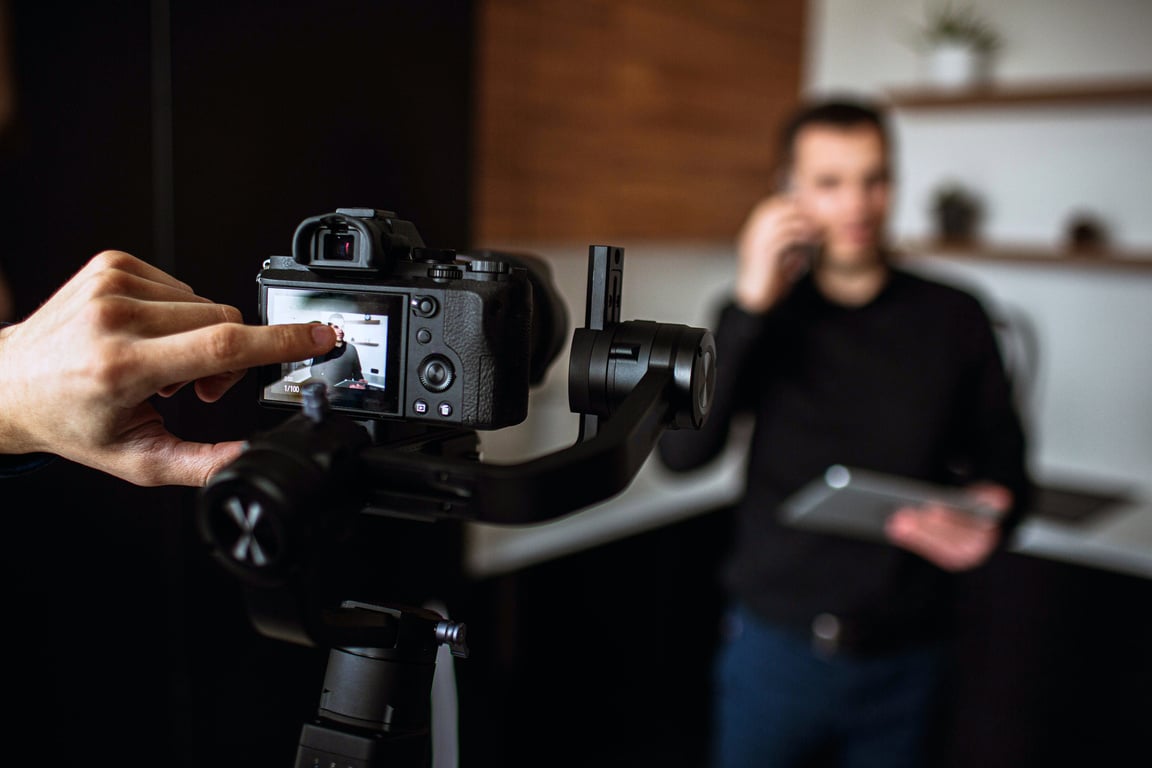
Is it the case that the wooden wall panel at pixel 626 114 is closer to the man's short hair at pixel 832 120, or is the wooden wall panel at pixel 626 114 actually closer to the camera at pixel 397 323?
the man's short hair at pixel 832 120

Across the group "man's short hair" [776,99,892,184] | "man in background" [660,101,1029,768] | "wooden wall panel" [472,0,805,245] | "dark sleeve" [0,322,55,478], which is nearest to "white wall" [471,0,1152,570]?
"wooden wall panel" [472,0,805,245]

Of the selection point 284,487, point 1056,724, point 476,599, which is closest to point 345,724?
point 284,487

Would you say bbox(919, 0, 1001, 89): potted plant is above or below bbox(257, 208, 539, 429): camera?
above

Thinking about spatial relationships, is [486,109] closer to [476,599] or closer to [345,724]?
[476,599]

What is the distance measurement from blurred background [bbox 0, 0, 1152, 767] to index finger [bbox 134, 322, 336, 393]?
0.06 meters

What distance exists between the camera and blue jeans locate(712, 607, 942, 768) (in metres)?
1.53

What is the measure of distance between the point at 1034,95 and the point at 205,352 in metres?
2.77

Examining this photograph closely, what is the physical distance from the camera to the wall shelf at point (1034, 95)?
255 centimetres

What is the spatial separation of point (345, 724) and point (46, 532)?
0.56 meters

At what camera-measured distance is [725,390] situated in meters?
1.52

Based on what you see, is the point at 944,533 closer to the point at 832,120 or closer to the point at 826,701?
the point at 826,701

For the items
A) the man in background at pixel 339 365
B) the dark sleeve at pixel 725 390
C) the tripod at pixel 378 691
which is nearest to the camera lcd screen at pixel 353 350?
the man in background at pixel 339 365

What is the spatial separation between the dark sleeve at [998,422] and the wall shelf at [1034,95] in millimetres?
1419

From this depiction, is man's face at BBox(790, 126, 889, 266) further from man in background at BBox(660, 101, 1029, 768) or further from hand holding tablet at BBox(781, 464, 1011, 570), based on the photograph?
hand holding tablet at BBox(781, 464, 1011, 570)
